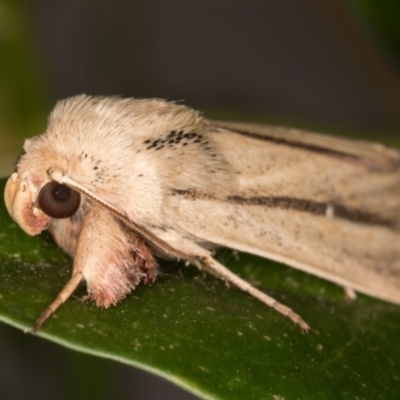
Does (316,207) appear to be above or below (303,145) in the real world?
below

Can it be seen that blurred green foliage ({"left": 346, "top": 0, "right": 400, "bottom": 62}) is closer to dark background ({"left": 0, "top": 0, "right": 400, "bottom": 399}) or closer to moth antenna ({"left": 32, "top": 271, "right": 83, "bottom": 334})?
dark background ({"left": 0, "top": 0, "right": 400, "bottom": 399})

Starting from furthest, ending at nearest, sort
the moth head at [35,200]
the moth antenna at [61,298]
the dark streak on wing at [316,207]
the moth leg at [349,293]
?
the moth leg at [349,293] < the dark streak on wing at [316,207] < the moth head at [35,200] < the moth antenna at [61,298]

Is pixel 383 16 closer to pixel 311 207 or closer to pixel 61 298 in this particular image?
pixel 311 207

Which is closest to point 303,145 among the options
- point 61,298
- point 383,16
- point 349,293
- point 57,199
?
point 349,293

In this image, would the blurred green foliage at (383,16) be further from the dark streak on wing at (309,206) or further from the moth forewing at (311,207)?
the dark streak on wing at (309,206)

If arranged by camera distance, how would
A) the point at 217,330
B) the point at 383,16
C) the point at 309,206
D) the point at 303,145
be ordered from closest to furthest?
the point at 217,330, the point at 309,206, the point at 303,145, the point at 383,16

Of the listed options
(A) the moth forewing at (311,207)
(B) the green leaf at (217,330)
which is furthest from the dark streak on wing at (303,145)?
(B) the green leaf at (217,330)

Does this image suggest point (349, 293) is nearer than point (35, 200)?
No
